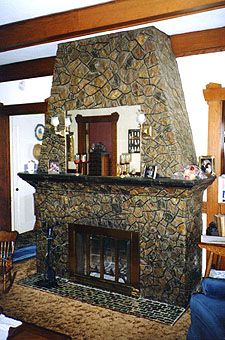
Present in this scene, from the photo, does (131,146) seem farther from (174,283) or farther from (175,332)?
(175,332)

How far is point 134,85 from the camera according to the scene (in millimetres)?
4188

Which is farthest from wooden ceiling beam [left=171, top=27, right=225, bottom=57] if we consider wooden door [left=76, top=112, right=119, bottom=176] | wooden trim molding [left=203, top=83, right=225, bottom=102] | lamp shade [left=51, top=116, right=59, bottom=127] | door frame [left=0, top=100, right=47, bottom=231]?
door frame [left=0, top=100, right=47, bottom=231]

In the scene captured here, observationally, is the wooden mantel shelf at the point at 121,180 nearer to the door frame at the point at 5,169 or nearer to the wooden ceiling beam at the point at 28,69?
the wooden ceiling beam at the point at 28,69

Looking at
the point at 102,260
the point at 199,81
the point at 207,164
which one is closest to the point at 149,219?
the point at 102,260

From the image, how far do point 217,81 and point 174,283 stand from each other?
245 cm

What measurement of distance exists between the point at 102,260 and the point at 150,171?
1.25 m

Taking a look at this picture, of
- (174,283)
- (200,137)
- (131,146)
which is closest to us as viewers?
(174,283)

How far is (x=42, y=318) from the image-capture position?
12.1ft

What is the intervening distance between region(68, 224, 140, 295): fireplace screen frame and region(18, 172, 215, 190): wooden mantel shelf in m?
0.60

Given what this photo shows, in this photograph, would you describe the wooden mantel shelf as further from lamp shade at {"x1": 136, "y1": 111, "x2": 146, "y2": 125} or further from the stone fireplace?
lamp shade at {"x1": 136, "y1": 111, "x2": 146, "y2": 125}

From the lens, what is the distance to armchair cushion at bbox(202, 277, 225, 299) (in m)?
3.00

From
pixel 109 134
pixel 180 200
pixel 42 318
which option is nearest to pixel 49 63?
pixel 109 134

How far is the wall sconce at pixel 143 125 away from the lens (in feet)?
13.5

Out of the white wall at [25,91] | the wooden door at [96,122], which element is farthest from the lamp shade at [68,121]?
the white wall at [25,91]
